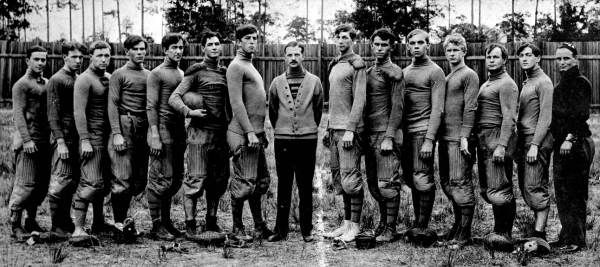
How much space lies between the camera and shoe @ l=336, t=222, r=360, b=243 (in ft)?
21.6

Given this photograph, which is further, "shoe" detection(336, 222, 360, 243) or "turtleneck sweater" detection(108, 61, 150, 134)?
"shoe" detection(336, 222, 360, 243)

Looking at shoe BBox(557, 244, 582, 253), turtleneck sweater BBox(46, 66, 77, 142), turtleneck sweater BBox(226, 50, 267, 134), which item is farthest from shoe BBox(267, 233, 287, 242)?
shoe BBox(557, 244, 582, 253)

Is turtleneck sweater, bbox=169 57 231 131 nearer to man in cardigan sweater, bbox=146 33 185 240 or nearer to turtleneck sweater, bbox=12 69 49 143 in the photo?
man in cardigan sweater, bbox=146 33 185 240

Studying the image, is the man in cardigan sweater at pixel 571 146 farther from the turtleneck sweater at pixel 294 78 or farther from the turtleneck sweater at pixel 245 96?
Result: the turtleneck sweater at pixel 245 96

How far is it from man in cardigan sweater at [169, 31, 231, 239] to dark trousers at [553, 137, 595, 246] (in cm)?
345

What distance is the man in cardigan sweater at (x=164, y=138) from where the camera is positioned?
21.5 ft

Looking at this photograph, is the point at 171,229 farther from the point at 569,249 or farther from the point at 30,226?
the point at 569,249

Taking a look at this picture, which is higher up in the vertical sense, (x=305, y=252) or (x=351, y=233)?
(x=351, y=233)

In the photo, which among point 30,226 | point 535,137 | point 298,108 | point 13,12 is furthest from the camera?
point 13,12

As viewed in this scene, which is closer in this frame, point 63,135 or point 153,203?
point 63,135

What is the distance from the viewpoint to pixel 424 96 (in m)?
6.47

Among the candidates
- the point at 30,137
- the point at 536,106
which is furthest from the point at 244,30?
the point at 536,106

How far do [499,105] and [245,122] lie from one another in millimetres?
2573

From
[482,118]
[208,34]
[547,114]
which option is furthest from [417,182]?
[208,34]
